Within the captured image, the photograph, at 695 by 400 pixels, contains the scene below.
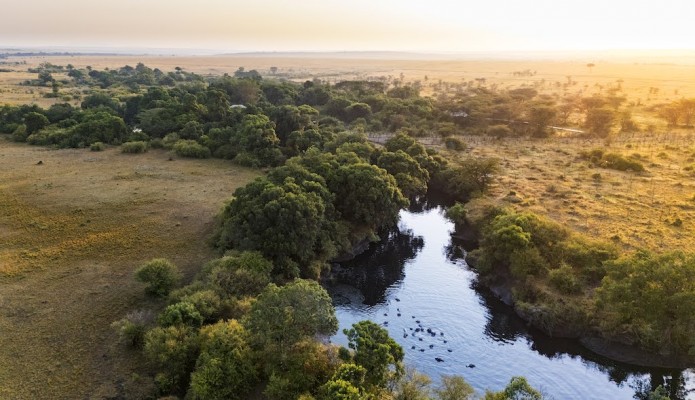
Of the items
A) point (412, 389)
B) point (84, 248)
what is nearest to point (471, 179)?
point (412, 389)

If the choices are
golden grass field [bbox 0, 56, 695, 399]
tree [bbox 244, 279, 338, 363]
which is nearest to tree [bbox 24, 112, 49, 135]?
golden grass field [bbox 0, 56, 695, 399]

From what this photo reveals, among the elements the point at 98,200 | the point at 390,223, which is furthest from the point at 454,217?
the point at 98,200

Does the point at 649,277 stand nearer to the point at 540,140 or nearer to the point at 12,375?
the point at 12,375

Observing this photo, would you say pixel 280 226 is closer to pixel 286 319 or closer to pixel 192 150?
pixel 286 319

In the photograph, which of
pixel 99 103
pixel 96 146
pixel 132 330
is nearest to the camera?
pixel 132 330

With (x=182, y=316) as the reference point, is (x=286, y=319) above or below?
above

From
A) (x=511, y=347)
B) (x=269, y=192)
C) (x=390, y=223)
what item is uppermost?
(x=269, y=192)

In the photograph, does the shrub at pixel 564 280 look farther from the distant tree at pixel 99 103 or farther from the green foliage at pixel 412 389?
the distant tree at pixel 99 103
